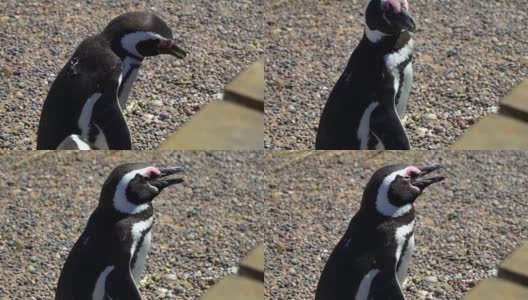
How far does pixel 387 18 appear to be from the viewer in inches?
202

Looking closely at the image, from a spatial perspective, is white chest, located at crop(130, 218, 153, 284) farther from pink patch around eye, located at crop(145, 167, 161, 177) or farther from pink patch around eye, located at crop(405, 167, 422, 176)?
pink patch around eye, located at crop(405, 167, 422, 176)

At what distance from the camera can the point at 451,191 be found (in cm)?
611

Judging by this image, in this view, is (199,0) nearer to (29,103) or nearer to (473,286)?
(29,103)

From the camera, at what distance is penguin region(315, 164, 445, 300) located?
482cm

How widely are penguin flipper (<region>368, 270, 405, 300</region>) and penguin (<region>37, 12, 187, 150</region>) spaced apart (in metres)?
1.03

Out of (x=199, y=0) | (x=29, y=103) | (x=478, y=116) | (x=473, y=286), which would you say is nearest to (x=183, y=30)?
(x=199, y=0)

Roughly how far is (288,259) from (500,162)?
3.31 feet

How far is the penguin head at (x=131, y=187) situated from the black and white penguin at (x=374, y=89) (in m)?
0.63

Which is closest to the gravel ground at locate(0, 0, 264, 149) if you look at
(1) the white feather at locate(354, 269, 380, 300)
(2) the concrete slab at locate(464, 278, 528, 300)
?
(2) the concrete slab at locate(464, 278, 528, 300)

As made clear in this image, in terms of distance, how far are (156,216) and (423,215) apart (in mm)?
1019

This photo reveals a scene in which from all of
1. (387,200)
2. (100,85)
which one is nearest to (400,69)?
(387,200)

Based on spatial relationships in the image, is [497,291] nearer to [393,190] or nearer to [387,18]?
[393,190]

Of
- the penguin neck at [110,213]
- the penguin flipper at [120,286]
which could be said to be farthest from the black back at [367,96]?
the penguin flipper at [120,286]

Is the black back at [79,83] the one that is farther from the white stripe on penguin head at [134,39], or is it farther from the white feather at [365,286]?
the white feather at [365,286]
